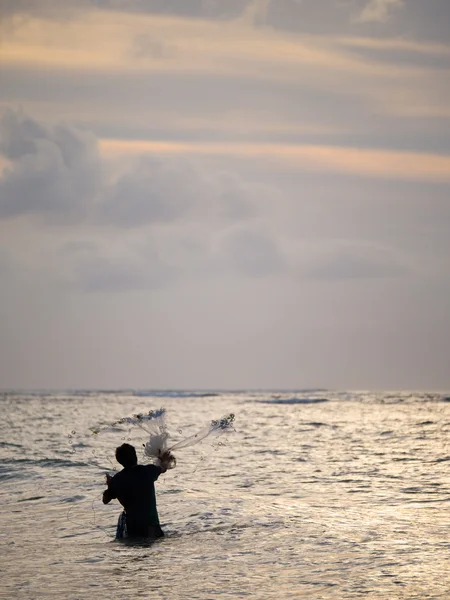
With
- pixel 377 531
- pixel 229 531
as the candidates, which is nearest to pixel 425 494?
pixel 377 531

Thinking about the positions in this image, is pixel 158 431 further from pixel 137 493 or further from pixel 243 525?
pixel 243 525

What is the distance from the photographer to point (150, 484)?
40.6 ft

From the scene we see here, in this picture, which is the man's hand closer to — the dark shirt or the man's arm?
the dark shirt

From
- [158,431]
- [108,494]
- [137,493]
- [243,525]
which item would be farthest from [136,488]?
[243,525]

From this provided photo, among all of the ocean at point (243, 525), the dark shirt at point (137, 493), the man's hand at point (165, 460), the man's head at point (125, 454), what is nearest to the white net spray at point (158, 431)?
the man's hand at point (165, 460)

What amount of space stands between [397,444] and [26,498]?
14.9m

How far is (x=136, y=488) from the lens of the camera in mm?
12328

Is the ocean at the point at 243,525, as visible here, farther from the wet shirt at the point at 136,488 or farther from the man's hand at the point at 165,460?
the man's hand at the point at 165,460

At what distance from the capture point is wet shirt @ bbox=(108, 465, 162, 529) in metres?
12.2

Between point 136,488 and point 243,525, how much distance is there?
8.10 ft

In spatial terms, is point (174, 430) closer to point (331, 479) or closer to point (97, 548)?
point (331, 479)

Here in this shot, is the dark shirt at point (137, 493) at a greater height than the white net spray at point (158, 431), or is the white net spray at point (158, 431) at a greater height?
the white net spray at point (158, 431)

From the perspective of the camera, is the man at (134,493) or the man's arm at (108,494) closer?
the man's arm at (108,494)

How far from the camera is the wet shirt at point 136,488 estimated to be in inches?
481
